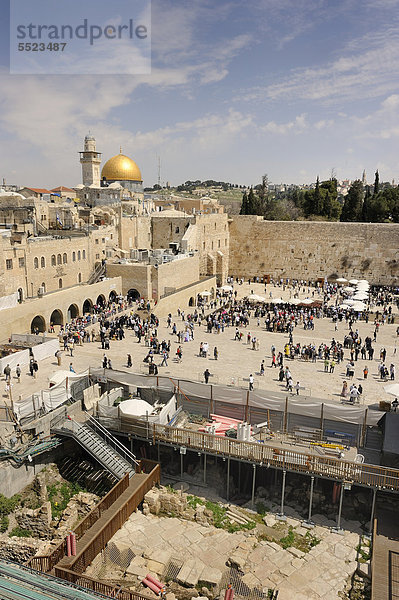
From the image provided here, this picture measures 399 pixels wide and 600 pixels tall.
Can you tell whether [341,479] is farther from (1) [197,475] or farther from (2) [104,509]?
(2) [104,509]

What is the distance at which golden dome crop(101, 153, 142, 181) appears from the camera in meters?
46.2

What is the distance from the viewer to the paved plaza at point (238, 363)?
578 inches

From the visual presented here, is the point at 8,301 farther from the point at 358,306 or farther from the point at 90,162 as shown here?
the point at 90,162

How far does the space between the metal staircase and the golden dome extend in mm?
37895

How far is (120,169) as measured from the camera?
4616cm

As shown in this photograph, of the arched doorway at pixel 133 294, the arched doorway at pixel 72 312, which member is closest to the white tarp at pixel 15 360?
the arched doorway at pixel 72 312

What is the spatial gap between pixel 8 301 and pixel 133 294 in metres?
7.68

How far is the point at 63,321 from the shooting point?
21984 mm

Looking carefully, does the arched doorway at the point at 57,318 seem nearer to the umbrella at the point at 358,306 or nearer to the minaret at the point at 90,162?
the umbrella at the point at 358,306

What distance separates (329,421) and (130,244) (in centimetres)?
2321

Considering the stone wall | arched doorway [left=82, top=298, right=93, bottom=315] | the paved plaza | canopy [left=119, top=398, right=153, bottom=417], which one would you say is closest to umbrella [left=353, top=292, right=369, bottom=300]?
the paved plaza

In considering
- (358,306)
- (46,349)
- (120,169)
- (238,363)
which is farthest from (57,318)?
(120,169)

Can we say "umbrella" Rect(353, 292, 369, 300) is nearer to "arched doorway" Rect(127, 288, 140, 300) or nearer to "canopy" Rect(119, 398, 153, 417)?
"arched doorway" Rect(127, 288, 140, 300)

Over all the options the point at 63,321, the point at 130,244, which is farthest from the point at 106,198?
the point at 63,321
